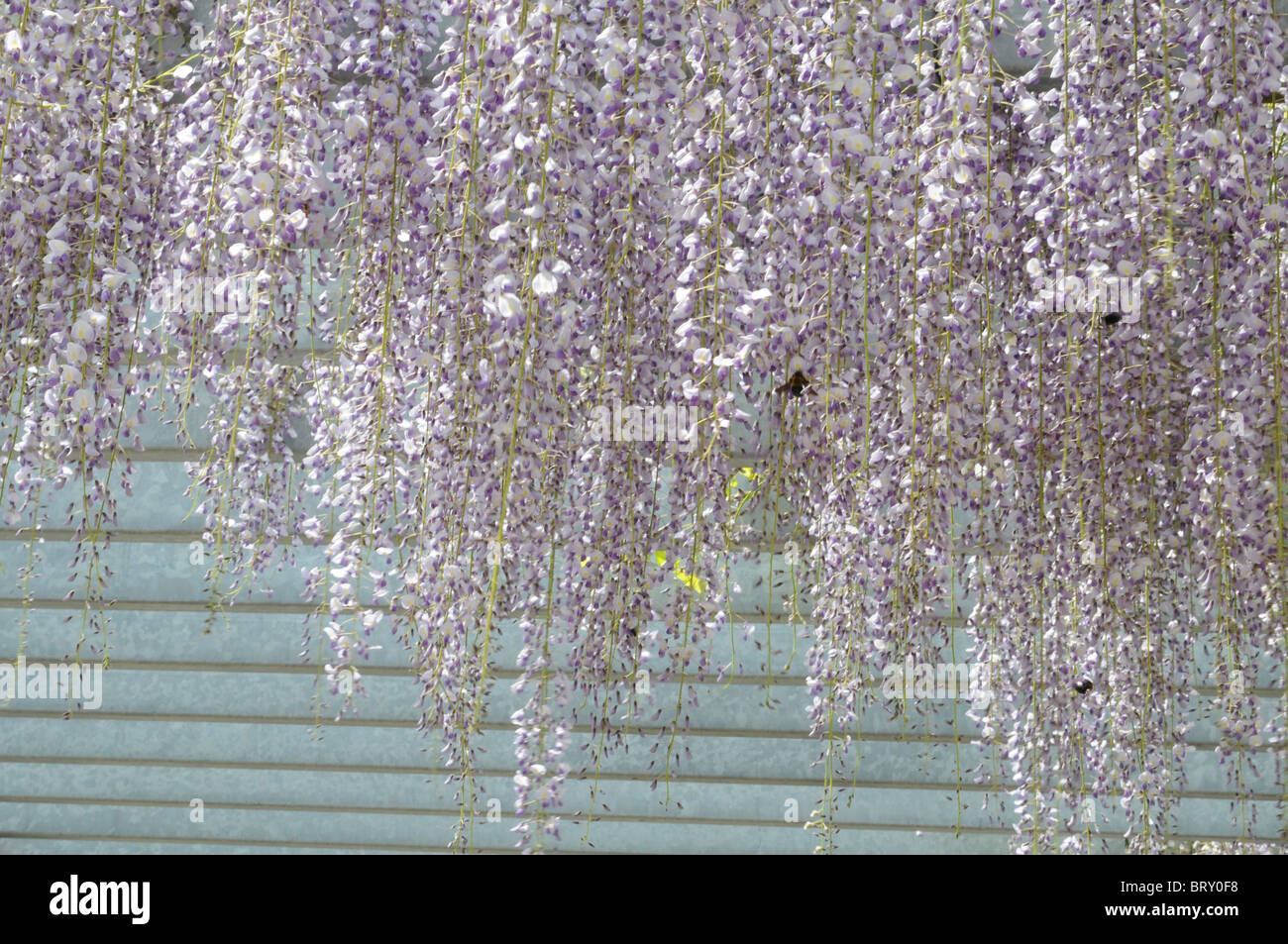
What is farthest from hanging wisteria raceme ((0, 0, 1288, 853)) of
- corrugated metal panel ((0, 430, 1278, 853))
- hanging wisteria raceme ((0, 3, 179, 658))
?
corrugated metal panel ((0, 430, 1278, 853))

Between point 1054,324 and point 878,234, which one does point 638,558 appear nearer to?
point 878,234

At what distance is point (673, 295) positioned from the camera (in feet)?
5.96

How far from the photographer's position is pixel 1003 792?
3398 mm

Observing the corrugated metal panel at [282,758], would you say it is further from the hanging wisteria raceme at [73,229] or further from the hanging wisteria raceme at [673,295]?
the hanging wisteria raceme at [73,229]

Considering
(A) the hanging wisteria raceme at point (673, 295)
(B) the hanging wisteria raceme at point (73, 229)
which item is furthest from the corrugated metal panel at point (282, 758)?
(B) the hanging wisteria raceme at point (73, 229)

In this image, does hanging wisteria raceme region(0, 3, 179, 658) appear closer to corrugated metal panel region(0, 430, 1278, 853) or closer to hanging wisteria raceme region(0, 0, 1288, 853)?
hanging wisteria raceme region(0, 0, 1288, 853)

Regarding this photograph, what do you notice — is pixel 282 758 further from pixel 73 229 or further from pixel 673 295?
pixel 673 295

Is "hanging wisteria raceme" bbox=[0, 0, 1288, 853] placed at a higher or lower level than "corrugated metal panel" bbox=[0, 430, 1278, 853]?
higher

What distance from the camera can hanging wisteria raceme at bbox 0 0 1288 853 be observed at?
5.55 ft

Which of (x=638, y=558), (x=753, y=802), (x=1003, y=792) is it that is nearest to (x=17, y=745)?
A: (x=753, y=802)

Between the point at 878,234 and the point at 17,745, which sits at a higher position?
the point at 878,234

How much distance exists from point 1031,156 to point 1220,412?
20.7 inches

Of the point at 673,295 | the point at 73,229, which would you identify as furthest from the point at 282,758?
the point at 673,295

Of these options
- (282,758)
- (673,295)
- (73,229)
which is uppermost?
(73,229)
